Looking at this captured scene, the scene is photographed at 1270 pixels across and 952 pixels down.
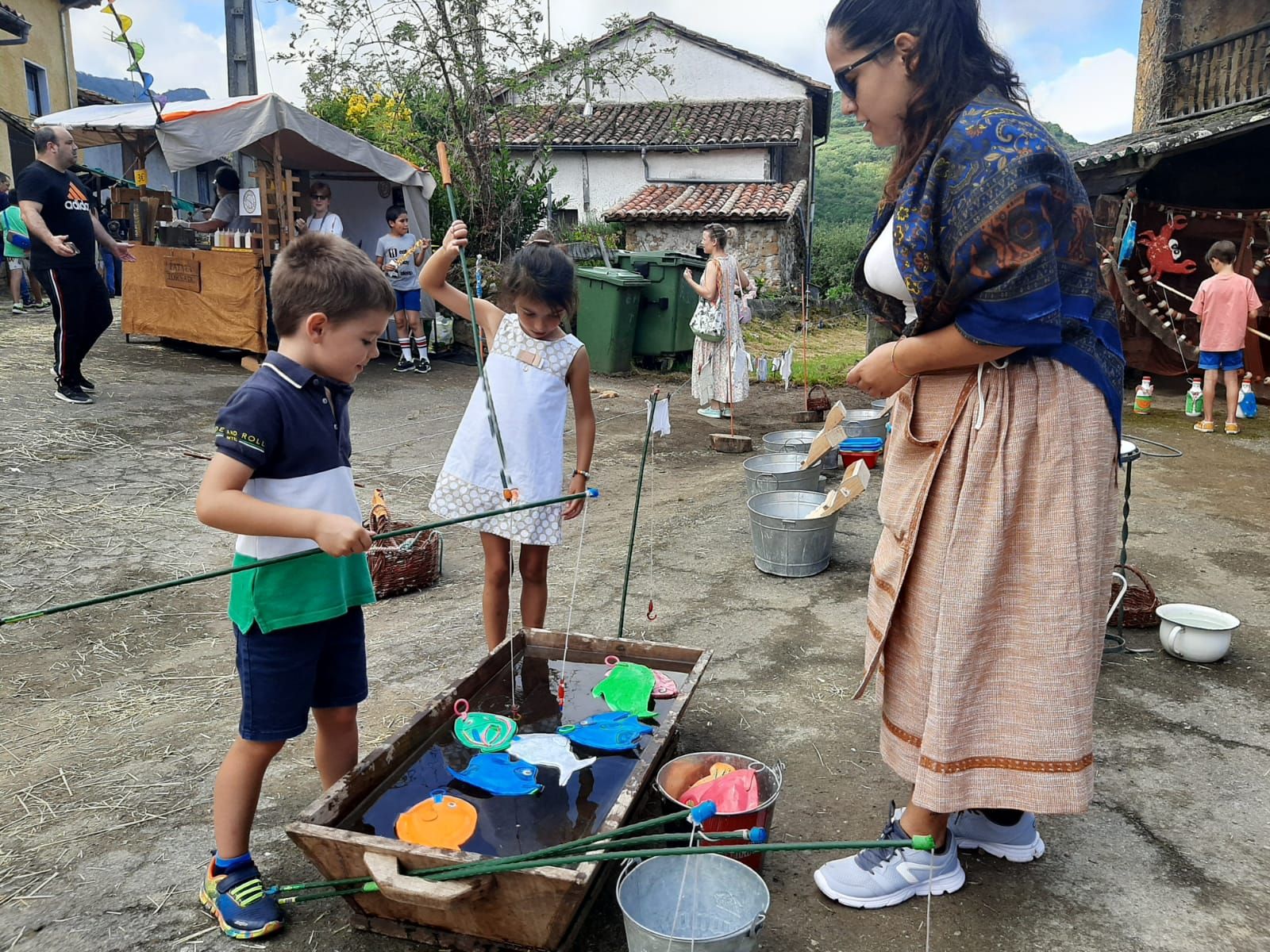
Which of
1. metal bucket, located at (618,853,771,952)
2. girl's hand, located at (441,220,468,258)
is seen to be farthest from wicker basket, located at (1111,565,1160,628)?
girl's hand, located at (441,220,468,258)

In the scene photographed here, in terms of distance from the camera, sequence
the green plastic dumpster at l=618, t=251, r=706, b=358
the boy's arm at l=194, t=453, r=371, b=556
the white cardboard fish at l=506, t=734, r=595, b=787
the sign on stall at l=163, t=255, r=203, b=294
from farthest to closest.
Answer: the green plastic dumpster at l=618, t=251, r=706, b=358, the sign on stall at l=163, t=255, r=203, b=294, the white cardboard fish at l=506, t=734, r=595, b=787, the boy's arm at l=194, t=453, r=371, b=556

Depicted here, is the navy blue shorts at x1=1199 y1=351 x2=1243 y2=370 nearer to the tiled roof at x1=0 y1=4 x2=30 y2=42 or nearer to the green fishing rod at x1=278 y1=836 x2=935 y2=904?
the green fishing rod at x1=278 y1=836 x2=935 y2=904

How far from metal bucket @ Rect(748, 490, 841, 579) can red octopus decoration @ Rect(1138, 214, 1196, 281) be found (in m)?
7.82

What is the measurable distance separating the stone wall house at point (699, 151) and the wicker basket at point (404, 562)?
15.8 metres

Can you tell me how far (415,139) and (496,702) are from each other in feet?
42.1

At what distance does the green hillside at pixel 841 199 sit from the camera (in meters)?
26.0

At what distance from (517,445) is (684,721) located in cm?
114

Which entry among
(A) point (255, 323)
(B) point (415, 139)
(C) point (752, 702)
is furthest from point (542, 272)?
(B) point (415, 139)

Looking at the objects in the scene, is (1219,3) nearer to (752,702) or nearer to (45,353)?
(752,702)

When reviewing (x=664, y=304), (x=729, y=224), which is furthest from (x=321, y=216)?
(x=729, y=224)

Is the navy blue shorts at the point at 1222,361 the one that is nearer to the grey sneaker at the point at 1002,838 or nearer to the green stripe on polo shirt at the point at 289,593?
the grey sneaker at the point at 1002,838

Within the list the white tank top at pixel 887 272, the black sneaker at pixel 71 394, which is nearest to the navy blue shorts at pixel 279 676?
the white tank top at pixel 887 272

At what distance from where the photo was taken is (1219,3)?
1356 cm

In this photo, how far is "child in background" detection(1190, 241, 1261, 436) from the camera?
902 centimetres
